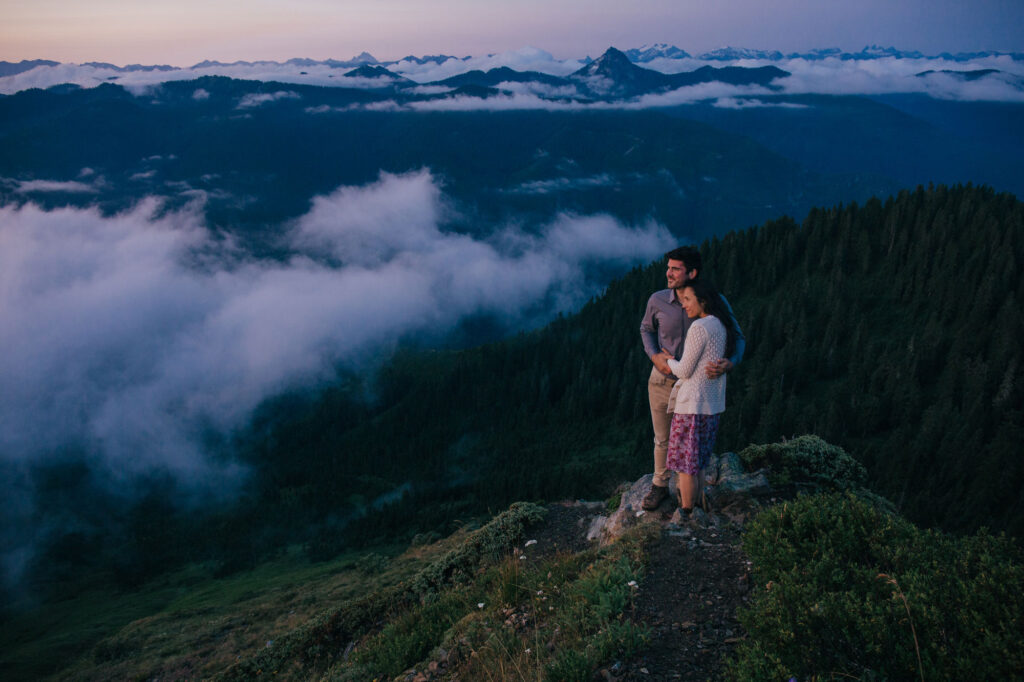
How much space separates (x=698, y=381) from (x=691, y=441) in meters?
1.25

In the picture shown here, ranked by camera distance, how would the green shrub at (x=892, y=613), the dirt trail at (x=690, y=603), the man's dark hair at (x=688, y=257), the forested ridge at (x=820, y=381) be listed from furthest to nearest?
the forested ridge at (x=820, y=381)
the man's dark hair at (x=688, y=257)
the dirt trail at (x=690, y=603)
the green shrub at (x=892, y=613)

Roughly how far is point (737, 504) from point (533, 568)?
4.69 meters

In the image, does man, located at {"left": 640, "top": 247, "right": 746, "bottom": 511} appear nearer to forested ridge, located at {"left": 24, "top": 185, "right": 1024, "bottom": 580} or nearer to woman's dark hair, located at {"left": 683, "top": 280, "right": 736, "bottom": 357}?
woman's dark hair, located at {"left": 683, "top": 280, "right": 736, "bottom": 357}

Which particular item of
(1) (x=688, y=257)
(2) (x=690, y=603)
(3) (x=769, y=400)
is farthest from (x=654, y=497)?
(3) (x=769, y=400)

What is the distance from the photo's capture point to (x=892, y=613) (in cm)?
504

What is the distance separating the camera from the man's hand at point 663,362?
9.98 meters

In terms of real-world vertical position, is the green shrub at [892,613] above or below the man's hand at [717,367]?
below

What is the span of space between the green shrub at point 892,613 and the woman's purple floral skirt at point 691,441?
123 inches

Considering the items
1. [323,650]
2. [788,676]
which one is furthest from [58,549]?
[788,676]

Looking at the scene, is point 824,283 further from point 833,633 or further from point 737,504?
point 833,633

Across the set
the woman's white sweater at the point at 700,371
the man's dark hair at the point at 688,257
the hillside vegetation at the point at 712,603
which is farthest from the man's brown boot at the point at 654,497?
the man's dark hair at the point at 688,257

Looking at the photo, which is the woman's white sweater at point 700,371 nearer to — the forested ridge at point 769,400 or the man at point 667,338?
the man at point 667,338

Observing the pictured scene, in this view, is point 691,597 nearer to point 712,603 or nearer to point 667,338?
point 712,603

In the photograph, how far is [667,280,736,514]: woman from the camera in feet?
29.6
